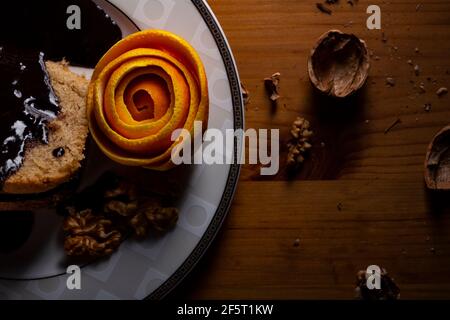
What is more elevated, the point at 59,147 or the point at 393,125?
the point at 393,125

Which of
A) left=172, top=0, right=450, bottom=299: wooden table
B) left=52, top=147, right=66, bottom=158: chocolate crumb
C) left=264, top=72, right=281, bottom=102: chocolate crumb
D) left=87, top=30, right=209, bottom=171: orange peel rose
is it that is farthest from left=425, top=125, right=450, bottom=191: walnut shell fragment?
left=52, top=147, right=66, bottom=158: chocolate crumb

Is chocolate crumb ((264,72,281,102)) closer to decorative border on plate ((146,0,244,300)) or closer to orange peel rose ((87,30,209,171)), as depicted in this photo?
decorative border on plate ((146,0,244,300))

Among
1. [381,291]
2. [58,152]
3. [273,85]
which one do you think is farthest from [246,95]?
[381,291]

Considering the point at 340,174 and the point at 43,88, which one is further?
the point at 340,174

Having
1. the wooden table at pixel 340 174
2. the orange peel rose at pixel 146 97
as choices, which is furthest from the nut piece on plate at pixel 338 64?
the orange peel rose at pixel 146 97

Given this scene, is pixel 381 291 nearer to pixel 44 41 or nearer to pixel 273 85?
pixel 273 85

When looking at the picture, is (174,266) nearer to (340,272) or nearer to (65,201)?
(65,201)

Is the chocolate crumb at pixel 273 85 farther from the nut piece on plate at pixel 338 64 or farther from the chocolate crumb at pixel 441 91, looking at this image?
the chocolate crumb at pixel 441 91
